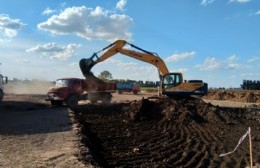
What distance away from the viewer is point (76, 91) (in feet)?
106

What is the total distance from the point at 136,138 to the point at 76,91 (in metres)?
15.8

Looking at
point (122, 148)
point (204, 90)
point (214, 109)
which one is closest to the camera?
point (122, 148)

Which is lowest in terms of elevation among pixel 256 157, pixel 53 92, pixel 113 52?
pixel 256 157

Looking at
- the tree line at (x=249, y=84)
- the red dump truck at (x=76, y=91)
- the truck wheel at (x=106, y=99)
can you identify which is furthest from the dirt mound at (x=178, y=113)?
the tree line at (x=249, y=84)

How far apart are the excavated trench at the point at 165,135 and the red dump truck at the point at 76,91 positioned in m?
3.33

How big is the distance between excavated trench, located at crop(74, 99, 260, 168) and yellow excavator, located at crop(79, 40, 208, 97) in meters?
0.99

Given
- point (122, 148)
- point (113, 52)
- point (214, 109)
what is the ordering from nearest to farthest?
1. point (122, 148)
2. point (214, 109)
3. point (113, 52)

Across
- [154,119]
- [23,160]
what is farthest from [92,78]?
[23,160]

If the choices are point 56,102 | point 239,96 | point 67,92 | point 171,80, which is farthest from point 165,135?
point 239,96

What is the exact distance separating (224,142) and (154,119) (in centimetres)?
604

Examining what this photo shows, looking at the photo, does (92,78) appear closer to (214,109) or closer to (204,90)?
(204,90)

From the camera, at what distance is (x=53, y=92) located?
31.8m

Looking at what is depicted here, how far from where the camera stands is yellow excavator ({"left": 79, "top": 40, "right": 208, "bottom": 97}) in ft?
98.4

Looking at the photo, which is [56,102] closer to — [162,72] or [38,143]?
[162,72]
